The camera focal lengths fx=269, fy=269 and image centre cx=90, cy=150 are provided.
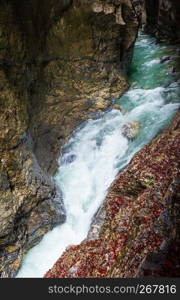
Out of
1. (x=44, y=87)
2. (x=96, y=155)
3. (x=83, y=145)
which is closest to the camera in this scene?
(x=44, y=87)

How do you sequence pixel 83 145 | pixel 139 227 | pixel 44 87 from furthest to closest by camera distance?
pixel 83 145 → pixel 44 87 → pixel 139 227

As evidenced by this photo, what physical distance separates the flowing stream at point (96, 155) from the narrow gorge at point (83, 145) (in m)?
0.08

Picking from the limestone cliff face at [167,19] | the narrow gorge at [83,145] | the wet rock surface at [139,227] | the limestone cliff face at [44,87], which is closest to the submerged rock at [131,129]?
the narrow gorge at [83,145]

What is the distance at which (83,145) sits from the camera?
20484mm

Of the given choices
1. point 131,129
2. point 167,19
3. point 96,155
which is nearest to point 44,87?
point 96,155

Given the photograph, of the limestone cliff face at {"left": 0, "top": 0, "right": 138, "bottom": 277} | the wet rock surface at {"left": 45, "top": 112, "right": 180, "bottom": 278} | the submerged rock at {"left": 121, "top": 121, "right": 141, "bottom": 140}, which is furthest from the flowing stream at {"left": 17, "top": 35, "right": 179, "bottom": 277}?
the wet rock surface at {"left": 45, "top": 112, "right": 180, "bottom": 278}

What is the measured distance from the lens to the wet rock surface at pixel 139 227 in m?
6.76

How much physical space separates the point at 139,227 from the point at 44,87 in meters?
13.6

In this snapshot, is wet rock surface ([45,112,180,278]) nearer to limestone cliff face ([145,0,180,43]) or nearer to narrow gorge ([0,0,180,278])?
narrow gorge ([0,0,180,278])

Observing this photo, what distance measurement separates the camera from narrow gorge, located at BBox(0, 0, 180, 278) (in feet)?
32.4

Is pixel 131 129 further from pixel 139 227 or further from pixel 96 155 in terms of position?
pixel 139 227

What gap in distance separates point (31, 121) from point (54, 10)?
8.30 metres

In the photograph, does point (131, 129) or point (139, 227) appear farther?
point (131, 129)

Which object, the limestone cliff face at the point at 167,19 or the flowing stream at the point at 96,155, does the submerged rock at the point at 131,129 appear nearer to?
the flowing stream at the point at 96,155
